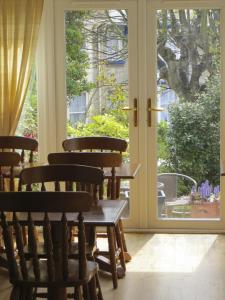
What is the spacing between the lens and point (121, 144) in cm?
450

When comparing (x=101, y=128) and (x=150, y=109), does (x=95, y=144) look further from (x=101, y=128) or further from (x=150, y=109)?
(x=150, y=109)

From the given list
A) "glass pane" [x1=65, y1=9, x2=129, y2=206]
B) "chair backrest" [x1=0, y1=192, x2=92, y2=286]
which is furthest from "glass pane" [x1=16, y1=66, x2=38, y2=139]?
"chair backrest" [x1=0, y1=192, x2=92, y2=286]

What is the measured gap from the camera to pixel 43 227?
2566 mm

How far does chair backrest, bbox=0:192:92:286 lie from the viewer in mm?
2482

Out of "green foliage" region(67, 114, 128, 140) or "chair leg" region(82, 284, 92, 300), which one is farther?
"green foliage" region(67, 114, 128, 140)

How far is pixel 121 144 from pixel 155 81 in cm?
96

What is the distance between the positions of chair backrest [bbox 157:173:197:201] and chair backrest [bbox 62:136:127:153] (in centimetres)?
90

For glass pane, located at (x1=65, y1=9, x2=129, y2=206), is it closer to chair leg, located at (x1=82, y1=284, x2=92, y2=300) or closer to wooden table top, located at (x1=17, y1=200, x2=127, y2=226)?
wooden table top, located at (x1=17, y1=200, x2=127, y2=226)

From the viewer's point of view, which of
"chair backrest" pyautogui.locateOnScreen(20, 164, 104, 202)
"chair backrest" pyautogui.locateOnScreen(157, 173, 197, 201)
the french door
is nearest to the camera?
"chair backrest" pyautogui.locateOnScreen(20, 164, 104, 202)

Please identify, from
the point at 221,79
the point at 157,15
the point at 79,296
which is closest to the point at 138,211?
the point at 221,79

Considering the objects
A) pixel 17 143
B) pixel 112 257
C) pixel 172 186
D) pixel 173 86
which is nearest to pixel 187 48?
pixel 173 86

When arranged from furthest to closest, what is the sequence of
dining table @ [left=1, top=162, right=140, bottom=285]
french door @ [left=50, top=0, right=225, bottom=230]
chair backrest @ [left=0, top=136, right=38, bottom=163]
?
french door @ [left=50, top=0, right=225, bottom=230]
chair backrest @ [left=0, top=136, right=38, bottom=163]
dining table @ [left=1, top=162, right=140, bottom=285]

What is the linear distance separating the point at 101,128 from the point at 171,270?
1.64m

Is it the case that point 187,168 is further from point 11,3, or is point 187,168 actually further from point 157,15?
point 11,3
